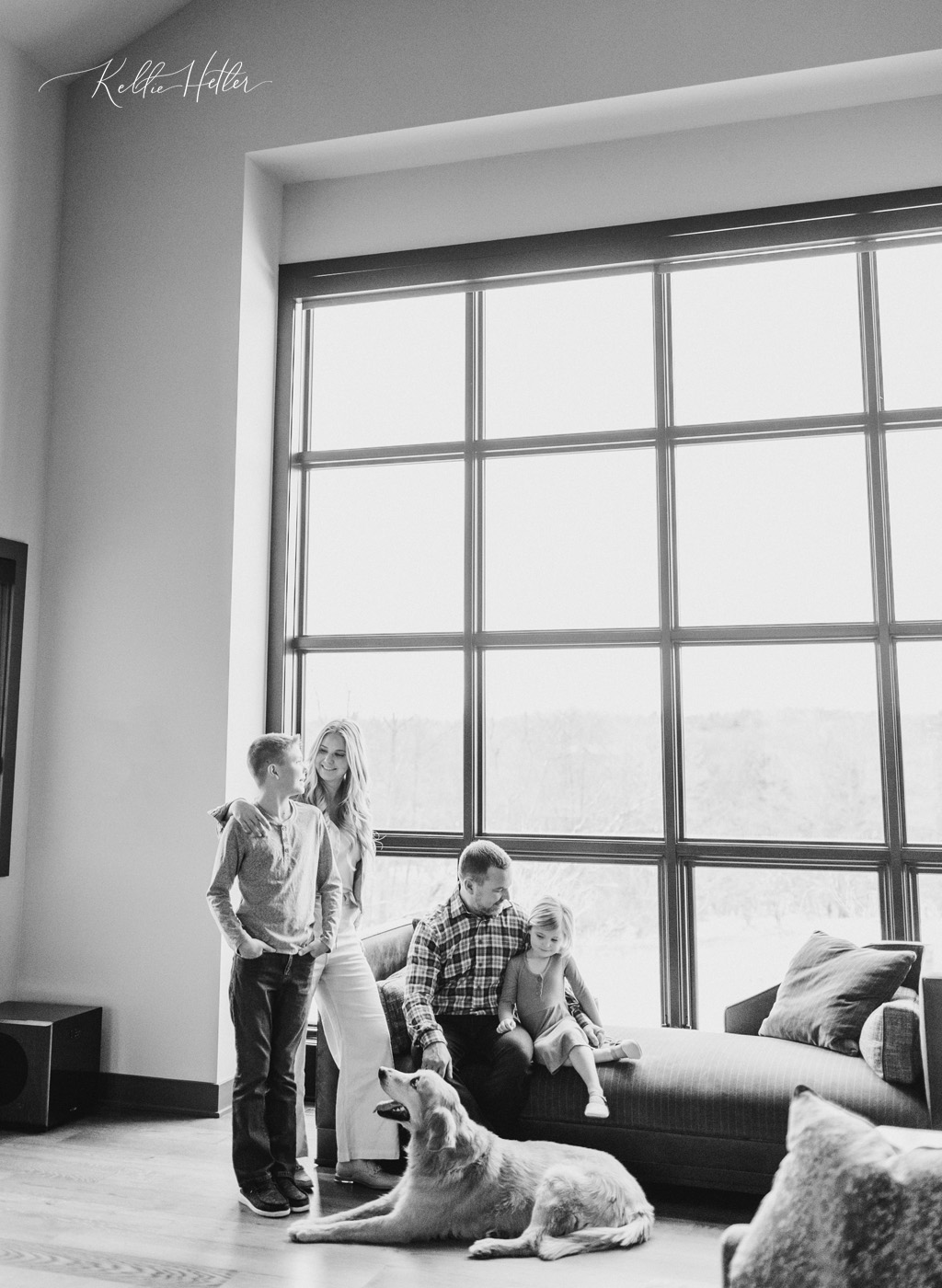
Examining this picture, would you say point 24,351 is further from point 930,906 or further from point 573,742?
point 930,906

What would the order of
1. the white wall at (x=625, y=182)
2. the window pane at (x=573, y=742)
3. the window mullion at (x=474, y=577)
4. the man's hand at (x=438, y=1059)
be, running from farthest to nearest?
1. the window mullion at (x=474, y=577)
2. the window pane at (x=573, y=742)
3. the white wall at (x=625, y=182)
4. the man's hand at (x=438, y=1059)

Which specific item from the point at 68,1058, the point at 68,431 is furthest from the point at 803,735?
the point at 68,431

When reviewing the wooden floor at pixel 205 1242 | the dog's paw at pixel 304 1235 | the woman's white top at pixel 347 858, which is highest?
the woman's white top at pixel 347 858

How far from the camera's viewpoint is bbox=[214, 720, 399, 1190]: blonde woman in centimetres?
329

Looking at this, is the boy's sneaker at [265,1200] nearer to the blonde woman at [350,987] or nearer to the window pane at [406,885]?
the blonde woman at [350,987]

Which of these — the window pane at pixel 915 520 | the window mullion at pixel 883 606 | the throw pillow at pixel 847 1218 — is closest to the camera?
the throw pillow at pixel 847 1218

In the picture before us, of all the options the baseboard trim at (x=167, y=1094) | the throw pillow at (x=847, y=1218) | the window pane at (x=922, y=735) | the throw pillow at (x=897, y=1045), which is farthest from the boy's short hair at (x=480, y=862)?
the throw pillow at (x=847, y=1218)

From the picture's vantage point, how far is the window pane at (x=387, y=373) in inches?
185

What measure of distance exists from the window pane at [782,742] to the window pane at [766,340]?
100cm

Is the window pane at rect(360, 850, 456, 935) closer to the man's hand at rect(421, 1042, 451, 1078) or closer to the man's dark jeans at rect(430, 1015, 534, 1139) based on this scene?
the man's dark jeans at rect(430, 1015, 534, 1139)

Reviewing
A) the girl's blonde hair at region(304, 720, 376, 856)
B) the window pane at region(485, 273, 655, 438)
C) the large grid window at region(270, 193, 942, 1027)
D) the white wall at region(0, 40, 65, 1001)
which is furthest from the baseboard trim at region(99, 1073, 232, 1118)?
the window pane at region(485, 273, 655, 438)

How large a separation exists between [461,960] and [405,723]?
1388 mm

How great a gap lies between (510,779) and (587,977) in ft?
2.82

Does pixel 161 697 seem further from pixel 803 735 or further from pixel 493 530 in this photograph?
pixel 803 735
